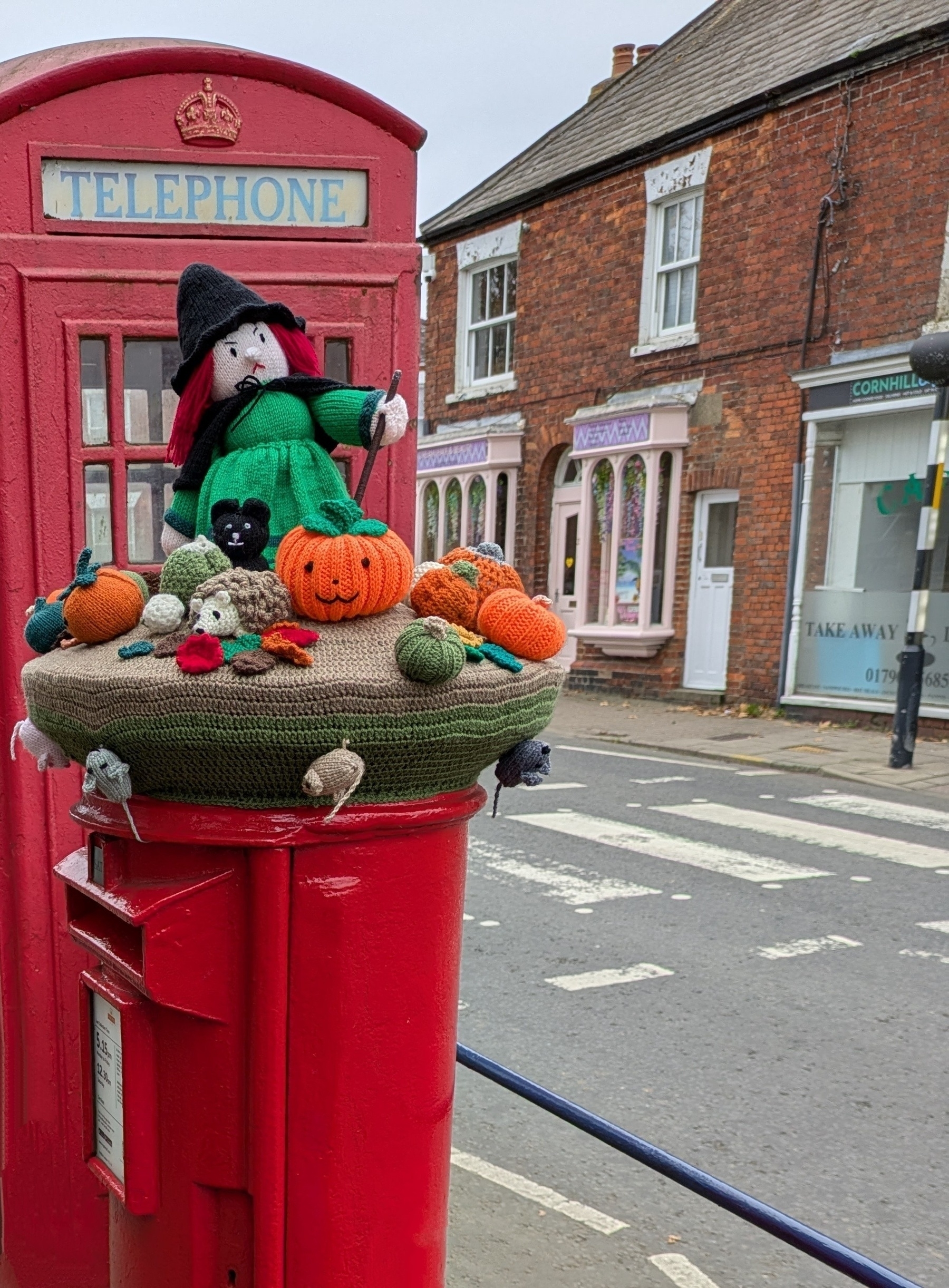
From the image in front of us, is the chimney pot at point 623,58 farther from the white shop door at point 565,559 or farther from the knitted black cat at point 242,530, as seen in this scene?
the knitted black cat at point 242,530

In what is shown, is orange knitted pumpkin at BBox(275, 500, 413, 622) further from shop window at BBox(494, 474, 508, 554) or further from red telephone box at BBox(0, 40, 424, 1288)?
shop window at BBox(494, 474, 508, 554)

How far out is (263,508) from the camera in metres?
1.62

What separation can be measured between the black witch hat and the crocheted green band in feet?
1.57

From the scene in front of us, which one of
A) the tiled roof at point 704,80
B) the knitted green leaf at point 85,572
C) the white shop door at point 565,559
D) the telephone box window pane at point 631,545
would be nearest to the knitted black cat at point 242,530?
the knitted green leaf at point 85,572

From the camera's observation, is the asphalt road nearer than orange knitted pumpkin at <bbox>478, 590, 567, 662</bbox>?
No

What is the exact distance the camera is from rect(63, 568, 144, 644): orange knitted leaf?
1486 mm

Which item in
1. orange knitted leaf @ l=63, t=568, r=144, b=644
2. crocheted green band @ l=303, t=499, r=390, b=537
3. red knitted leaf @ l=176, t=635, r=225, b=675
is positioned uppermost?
crocheted green band @ l=303, t=499, r=390, b=537

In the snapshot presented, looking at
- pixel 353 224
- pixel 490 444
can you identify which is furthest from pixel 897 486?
pixel 353 224

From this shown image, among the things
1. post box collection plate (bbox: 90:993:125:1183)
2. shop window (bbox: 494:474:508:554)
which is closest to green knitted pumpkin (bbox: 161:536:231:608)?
post box collection plate (bbox: 90:993:125:1183)

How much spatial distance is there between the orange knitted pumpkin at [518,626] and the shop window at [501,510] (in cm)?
1463

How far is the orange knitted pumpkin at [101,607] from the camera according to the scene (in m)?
1.49

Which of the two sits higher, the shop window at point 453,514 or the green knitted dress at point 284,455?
the green knitted dress at point 284,455

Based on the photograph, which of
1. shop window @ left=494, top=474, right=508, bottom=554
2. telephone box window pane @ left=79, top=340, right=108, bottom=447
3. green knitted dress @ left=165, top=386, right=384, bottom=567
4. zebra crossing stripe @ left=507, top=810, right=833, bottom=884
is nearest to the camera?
green knitted dress @ left=165, top=386, right=384, bottom=567

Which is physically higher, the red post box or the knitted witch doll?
the knitted witch doll
